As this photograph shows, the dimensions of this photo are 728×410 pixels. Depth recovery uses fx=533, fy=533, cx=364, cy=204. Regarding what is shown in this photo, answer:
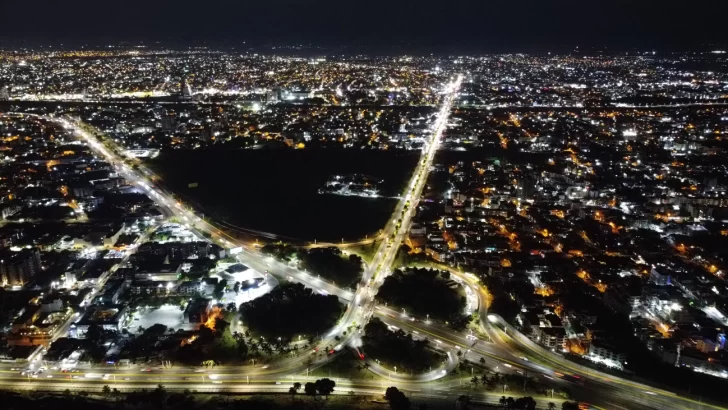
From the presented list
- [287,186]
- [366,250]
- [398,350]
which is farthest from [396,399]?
[287,186]

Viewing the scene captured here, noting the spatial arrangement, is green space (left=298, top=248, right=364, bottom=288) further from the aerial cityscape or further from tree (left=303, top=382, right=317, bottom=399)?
tree (left=303, top=382, right=317, bottom=399)

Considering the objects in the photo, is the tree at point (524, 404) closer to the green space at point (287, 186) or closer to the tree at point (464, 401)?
the tree at point (464, 401)

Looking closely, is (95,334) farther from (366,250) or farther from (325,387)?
(366,250)

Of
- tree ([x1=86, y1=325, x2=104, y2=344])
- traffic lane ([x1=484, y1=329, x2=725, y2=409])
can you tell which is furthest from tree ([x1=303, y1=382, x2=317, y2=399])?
tree ([x1=86, y1=325, x2=104, y2=344])

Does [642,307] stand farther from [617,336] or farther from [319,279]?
[319,279]

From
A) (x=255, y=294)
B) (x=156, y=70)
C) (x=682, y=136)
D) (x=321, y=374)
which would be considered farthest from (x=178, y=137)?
(x=156, y=70)

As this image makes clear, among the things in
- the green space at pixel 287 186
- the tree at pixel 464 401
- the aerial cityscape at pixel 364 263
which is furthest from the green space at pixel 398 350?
the green space at pixel 287 186

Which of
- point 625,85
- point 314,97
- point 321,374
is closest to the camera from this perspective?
point 321,374
